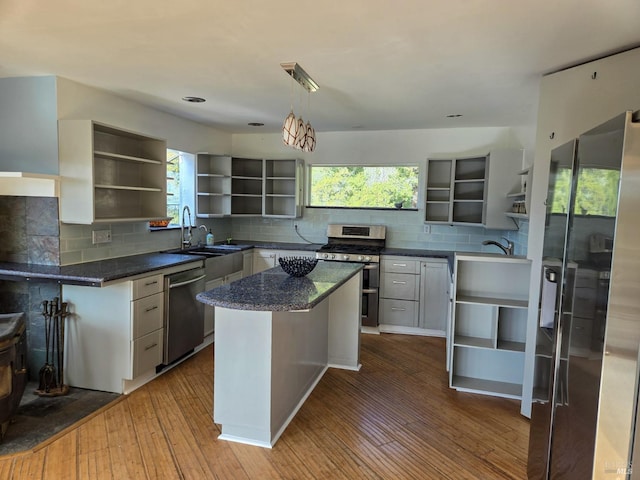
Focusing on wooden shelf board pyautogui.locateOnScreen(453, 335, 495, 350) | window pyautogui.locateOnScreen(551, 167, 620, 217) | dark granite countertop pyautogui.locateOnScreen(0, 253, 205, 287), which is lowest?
wooden shelf board pyautogui.locateOnScreen(453, 335, 495, 350)

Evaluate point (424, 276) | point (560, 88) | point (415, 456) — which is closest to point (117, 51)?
point (560, 88)

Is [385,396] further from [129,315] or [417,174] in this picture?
[417,174]

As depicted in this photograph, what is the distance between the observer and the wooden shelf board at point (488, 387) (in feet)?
10.7

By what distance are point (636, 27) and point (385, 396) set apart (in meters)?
2.79

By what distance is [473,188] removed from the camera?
16.2 feet

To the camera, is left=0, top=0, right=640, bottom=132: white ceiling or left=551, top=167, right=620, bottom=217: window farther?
left=0, top=0, right=640, bottom=132: white ceiling

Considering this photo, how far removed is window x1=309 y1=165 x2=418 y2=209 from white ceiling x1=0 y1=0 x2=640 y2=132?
159 cm

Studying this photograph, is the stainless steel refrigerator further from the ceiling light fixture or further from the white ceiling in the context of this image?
the ceiling light fixture

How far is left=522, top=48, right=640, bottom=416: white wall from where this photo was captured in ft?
7.74

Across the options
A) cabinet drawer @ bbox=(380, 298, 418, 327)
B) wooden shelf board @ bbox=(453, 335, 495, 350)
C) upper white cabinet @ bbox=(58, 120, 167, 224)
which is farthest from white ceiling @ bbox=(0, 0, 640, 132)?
cabinet drawer @ bbox=(380, 298, 418, 327)

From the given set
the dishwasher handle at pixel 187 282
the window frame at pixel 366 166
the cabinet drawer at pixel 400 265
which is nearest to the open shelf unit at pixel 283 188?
the window frame at pixel 366 166

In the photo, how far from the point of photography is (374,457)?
2441mm

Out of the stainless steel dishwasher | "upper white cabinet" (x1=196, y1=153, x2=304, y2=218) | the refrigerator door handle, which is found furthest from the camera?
"upper white cabinet" (x1=196, y1=153, x2=304, y2=218)

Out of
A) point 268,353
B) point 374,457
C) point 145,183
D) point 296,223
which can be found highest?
point 145,183
